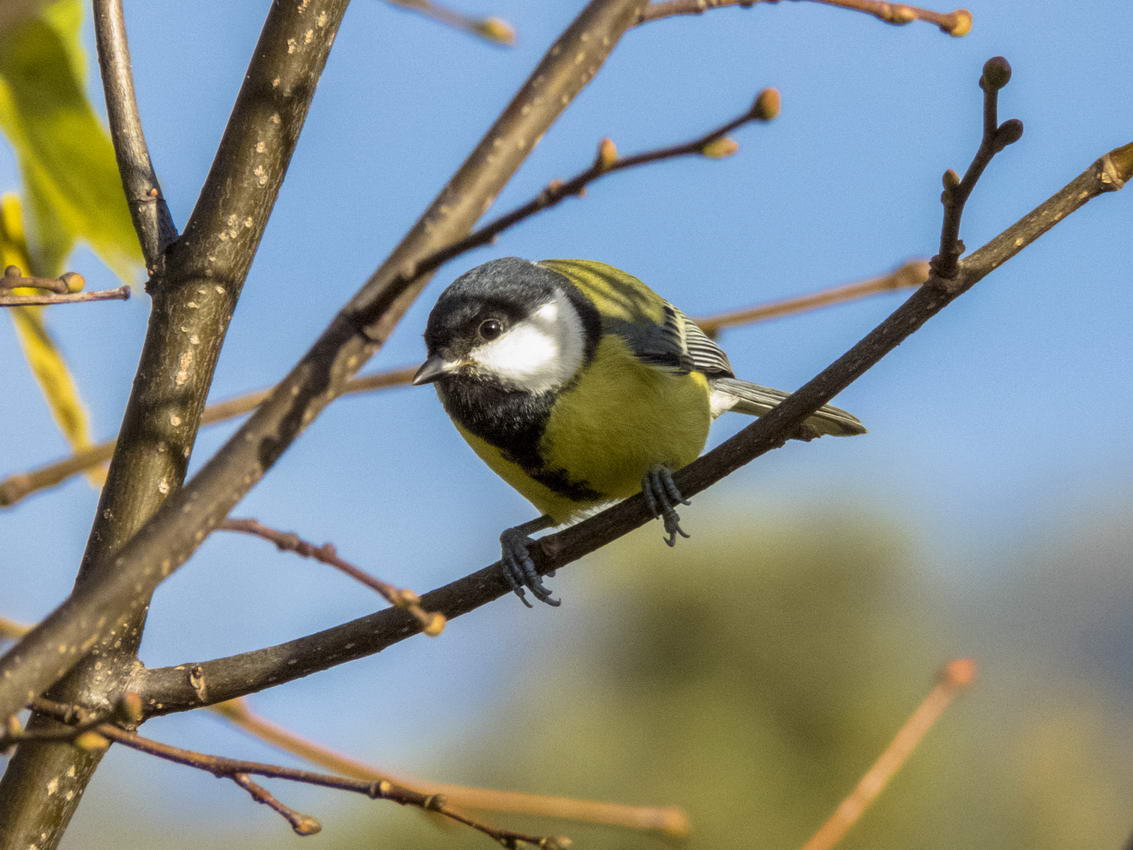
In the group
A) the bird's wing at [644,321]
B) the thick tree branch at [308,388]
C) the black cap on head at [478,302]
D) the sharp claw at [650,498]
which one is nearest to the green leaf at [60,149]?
the thick tree branch at [308,388]

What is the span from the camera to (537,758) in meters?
11.4

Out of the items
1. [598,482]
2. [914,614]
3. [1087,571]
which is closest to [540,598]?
[598,482]

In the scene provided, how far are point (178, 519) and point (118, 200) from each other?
0.95 m

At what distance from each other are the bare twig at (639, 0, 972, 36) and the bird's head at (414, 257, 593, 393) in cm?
138

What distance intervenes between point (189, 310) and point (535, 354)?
118 centimetres

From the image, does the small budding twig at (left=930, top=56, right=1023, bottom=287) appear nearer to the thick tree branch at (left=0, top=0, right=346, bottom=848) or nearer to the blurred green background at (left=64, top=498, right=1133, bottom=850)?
the thick tree branch at (left=0, top=0, right=346, bottom=848)

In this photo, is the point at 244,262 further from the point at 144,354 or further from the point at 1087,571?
the point at 1087,571

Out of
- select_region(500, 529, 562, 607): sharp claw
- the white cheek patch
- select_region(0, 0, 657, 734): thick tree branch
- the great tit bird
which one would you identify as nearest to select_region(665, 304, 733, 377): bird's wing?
the great tit bird

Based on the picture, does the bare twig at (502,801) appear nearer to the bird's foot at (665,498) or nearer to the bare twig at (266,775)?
the bare twig at (266,775)

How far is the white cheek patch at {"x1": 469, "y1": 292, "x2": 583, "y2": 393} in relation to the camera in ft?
9.07

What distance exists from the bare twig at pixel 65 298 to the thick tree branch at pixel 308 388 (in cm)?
37

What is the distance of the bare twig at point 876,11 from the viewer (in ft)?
4.47

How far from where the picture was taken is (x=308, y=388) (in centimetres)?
104

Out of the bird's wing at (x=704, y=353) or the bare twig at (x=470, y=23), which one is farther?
the bird's wing at (x=704, y=353)
